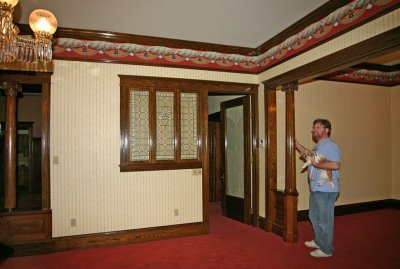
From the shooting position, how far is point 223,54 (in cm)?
474

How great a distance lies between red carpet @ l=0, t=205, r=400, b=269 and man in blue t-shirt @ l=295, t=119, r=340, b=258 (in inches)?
9.0

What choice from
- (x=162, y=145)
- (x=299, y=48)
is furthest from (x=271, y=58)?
(x=162, y=145)

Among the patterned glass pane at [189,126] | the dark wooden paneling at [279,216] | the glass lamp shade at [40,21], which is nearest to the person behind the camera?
the glass lamp shade at [40,21]

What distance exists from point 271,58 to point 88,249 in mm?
3968

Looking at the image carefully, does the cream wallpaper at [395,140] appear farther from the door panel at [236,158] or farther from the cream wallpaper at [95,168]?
the cream wallpaper at [95,168]

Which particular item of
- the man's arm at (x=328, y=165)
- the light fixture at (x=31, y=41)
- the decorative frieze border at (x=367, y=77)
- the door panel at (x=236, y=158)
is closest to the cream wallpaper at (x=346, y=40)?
the door panel at (x=236, y=158)

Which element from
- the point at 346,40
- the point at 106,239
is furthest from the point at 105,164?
the point at 346,40

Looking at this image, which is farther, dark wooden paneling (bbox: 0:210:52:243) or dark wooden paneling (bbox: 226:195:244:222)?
dark wooden paneling (bbox: 226:195:244:222)

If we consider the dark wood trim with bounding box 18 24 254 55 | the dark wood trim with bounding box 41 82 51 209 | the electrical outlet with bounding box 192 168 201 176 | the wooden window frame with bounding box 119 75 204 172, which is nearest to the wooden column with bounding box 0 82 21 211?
the dark wood trim with bounding box 41 82 51 209

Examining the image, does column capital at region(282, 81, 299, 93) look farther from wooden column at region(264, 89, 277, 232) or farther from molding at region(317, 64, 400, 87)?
molding at region(317, 64, 400, 87)

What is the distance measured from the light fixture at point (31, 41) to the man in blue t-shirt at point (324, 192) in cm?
308

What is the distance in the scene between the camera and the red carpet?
131 inches

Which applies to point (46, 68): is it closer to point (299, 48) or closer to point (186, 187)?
point (186, 187)

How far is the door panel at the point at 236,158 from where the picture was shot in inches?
197
